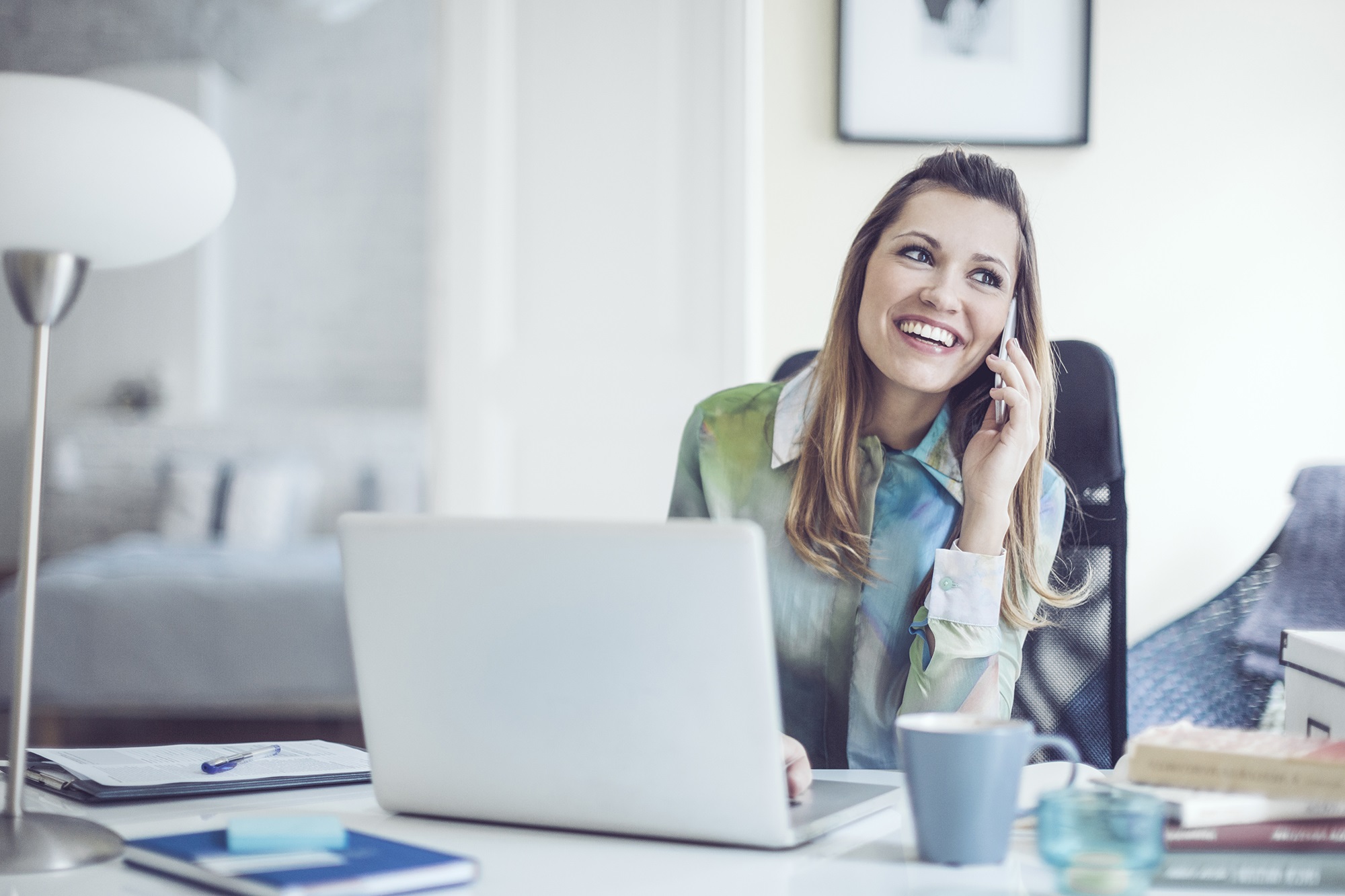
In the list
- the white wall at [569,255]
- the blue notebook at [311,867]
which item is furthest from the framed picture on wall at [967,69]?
the blue notebook at [311,867]

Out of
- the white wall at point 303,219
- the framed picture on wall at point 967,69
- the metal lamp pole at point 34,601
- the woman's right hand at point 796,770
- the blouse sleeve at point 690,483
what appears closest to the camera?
the metal lamp pole at point 34,601

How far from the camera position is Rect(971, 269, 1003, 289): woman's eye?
4.32 feet

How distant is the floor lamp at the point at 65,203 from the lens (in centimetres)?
77

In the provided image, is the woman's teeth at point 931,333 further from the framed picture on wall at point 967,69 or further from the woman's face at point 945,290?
the framed picture on wall at point 967,69

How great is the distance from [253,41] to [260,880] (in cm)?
604

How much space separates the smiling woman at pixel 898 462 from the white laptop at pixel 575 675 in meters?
0.51

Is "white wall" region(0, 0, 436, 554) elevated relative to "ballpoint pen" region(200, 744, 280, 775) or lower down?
elevated

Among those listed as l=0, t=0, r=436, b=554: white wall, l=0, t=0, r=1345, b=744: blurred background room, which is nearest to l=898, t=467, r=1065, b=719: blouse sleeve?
l=0, t=0, r=1345, b=744: blurred background room

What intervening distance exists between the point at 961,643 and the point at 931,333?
0.35 m

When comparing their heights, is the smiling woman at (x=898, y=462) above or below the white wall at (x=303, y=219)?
below

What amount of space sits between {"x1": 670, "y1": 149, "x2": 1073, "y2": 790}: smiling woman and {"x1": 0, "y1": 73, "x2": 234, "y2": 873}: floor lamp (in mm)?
708

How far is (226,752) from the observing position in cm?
99

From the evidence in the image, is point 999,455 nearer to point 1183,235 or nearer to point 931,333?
point 931,333

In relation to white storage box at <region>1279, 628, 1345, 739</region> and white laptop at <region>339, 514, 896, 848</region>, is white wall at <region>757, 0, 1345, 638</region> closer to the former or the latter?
white storage box at <region>1279, 628, 1345, 739</region>
